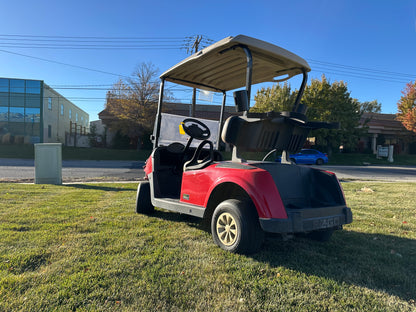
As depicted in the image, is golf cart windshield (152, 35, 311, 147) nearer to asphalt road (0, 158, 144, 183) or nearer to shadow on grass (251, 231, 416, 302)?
shadow on grass (251, 231, 416, 302)

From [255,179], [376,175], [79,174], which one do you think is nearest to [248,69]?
[255,179]

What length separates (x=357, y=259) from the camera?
3.00 m

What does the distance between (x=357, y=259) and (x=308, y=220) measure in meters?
0.82


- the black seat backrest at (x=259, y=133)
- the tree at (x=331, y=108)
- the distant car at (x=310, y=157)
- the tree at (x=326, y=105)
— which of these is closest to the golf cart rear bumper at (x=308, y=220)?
the black seat backrest at (x=259, y=133)

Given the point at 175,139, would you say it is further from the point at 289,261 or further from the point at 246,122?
the point at 289,261

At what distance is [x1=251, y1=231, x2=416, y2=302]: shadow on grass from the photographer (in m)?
2.51

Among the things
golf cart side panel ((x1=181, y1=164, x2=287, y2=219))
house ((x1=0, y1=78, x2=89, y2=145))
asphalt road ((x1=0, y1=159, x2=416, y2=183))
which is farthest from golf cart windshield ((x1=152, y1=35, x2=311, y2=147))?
house ((x1=0, y1=78, x2=89, y2=145))

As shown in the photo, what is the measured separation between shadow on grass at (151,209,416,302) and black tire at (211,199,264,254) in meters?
0.22

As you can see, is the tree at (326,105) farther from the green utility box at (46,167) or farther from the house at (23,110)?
the house at (23,110)

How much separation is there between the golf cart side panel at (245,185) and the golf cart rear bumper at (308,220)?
69 mm

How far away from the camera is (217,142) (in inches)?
209

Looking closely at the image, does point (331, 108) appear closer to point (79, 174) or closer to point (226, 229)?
point (79, 174)

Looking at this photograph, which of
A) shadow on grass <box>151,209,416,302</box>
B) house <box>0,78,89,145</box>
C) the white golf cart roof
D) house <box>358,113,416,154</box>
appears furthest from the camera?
house <box>358,113,416,154</box>

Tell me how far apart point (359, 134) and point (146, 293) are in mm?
32375
